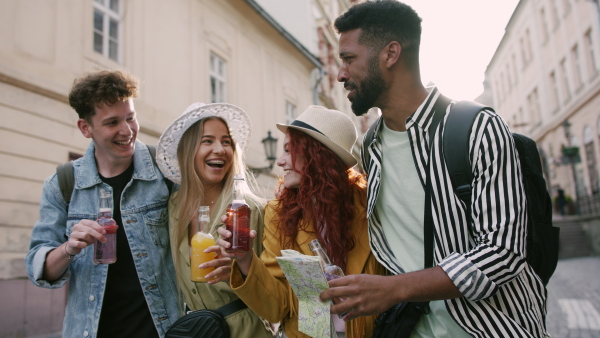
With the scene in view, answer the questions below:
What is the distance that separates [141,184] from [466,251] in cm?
197

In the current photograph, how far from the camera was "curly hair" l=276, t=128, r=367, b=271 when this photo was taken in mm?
2332

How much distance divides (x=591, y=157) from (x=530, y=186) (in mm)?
24666

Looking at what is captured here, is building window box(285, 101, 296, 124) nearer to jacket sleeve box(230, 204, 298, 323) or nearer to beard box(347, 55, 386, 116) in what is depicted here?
jacket sleeve box(230, 204, 298, 323)

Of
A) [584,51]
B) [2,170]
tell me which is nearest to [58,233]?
[2,170]

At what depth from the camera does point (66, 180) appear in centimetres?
270

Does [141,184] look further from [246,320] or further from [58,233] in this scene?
[246,320]

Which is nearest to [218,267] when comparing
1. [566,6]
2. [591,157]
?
[591,157]

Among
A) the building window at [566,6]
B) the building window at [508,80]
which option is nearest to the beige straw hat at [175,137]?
the building window at [566,6]

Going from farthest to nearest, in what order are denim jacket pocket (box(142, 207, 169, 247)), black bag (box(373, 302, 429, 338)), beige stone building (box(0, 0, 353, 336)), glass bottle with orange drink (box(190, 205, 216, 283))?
beige stone building (box(0, 0, 353, 336))
denim jacket pocket (box(142, 207, 169, 247))
glass bottle with orange drink (box(190, 205, 216, 283))
black bag (box(373, 302, 429, 338))

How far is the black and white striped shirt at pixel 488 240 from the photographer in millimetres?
1617

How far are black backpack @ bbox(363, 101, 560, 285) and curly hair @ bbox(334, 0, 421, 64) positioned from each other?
576 mm

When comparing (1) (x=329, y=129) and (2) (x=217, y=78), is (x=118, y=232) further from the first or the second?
(2) (x=217, y=78)

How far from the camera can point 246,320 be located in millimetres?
2406

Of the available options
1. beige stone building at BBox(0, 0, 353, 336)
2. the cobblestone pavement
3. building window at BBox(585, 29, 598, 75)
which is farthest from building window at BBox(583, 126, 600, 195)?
beige stone building at BBox(0, 0, 353, 336)
